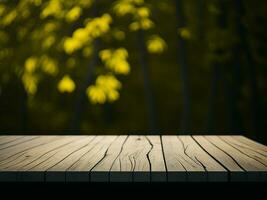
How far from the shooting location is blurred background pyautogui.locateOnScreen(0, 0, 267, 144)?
19.3 feet

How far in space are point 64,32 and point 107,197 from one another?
12.6 ft

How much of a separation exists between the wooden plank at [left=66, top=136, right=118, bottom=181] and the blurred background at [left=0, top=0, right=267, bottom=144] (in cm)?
245

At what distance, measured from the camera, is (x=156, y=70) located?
5.95 meters

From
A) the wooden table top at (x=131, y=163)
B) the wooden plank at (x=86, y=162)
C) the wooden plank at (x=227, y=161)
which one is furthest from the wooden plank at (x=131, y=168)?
the wooden plank at (x=227, y=161)

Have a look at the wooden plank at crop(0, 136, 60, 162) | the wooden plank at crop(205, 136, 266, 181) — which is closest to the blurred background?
the wooden plank at crop(0, 136, 60, 162)

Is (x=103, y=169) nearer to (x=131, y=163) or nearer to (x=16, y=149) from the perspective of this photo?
(x=131, y=163)

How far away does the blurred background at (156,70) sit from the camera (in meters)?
5.88

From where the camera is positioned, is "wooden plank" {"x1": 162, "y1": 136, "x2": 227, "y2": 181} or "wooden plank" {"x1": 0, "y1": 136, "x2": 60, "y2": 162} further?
"wooden plank" {"x1": 0, "y1": 136, "x2": 60, "y2": 162}

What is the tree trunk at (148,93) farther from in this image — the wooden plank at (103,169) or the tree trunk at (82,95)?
the wooden plank at (103,169)

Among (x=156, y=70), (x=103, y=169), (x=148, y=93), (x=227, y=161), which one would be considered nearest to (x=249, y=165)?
(x=227, y=161)

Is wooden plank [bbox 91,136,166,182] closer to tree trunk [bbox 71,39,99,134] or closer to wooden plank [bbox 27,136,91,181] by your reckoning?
wooden plank [bbox 27,136,91,181]

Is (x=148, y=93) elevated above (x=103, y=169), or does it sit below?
→ above

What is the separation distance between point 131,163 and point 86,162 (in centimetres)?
23

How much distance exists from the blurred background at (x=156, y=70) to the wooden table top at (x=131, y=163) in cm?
250
